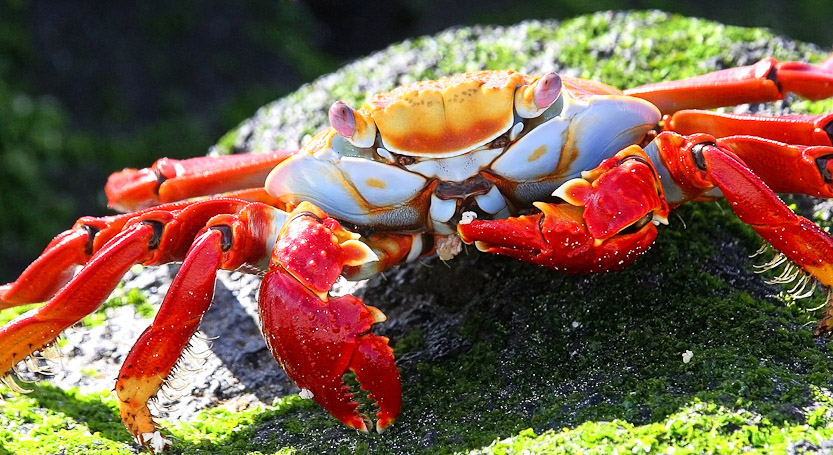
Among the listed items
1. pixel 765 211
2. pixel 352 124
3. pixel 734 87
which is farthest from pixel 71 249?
pixel 734 87

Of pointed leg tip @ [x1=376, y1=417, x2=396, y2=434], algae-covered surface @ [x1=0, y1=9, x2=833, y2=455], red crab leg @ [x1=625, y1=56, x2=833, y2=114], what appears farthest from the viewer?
red crab leg @ [x1=625, y1=56, x2=833, y2=114]

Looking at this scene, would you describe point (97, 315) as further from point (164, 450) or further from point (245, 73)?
point (245, 73)

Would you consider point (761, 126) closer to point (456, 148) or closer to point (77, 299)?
point (456, 148)

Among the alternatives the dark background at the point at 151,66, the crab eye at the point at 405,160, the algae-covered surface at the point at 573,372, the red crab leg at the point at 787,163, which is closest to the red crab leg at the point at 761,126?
the red crab leg at the point at 787,163

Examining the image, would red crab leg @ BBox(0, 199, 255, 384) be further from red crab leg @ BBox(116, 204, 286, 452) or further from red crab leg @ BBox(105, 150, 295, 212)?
red crab leg @ BBox(105, 150, 295, 212)

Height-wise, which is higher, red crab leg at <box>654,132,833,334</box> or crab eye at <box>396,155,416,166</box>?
crab eye at <box>396,155,416,166</box>

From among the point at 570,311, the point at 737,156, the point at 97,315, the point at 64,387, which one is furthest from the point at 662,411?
the point at 97,315

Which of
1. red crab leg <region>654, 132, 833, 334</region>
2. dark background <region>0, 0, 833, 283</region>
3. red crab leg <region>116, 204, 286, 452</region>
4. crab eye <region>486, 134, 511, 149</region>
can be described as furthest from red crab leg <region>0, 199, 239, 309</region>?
dark background <region>0, 0, 833, 283</region>
